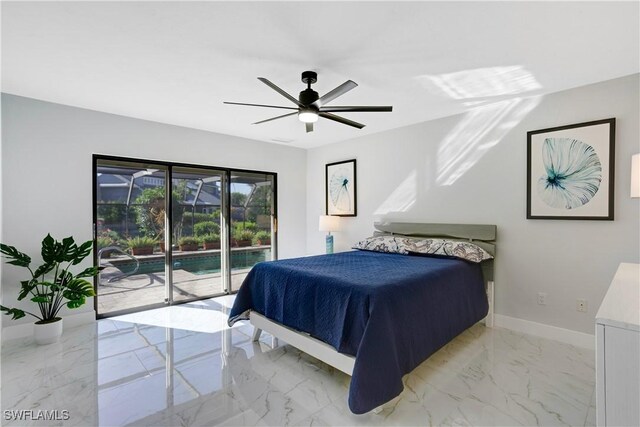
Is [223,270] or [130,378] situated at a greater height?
[223,270]

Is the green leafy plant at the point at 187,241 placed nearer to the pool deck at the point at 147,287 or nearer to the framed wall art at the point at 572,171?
the pool deck at the point at 147,287

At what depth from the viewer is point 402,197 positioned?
426cm

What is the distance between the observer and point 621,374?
45.0 inches

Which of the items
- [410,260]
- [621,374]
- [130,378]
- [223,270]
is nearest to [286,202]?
[223,270]

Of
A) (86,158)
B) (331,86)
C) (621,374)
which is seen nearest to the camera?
(621,374)

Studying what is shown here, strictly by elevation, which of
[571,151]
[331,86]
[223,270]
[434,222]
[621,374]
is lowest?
[223,270]

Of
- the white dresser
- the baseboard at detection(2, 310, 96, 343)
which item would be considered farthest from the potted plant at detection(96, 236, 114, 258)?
the white dresser

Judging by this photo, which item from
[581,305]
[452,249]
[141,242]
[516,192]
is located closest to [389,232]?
[452,249]

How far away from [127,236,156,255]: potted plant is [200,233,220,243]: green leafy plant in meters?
0.66

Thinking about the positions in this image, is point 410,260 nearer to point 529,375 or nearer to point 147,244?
point 529,375

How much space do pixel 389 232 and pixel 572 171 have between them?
2.11 meters

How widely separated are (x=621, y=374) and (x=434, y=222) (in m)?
2.82

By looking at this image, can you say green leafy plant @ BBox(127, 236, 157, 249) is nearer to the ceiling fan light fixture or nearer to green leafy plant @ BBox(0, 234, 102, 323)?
green leafy plant @ BBox(0, 234, 102, 323)

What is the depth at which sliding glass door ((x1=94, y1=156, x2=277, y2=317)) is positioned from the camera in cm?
Answer: 379
